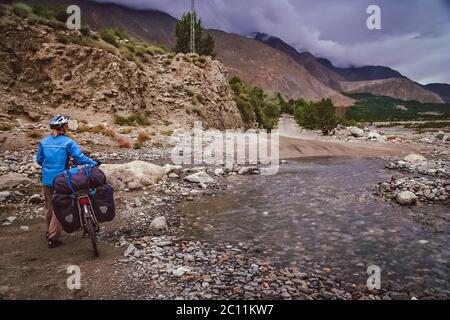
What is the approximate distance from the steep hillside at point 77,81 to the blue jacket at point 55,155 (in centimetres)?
1715

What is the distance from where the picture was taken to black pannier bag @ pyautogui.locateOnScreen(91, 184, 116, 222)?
657 cm

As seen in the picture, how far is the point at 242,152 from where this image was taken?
23.8 m

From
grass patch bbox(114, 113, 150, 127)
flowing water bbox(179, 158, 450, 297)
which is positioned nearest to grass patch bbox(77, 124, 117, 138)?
grass patch bbox(114, 113, 150, 127)

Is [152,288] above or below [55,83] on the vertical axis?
below

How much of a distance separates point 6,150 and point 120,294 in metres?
14.3

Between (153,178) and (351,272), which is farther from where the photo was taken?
(153,178)

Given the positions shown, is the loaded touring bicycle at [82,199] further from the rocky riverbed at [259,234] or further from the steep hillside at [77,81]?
the steep hillside at [77,81]

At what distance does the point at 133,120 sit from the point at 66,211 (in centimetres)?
2268

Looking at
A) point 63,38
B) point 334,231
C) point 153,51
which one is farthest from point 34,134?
point 153,51

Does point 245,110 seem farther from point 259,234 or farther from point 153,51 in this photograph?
point 259,234

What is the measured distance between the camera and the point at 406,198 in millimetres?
11117

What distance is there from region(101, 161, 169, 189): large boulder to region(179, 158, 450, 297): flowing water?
2480 mm
